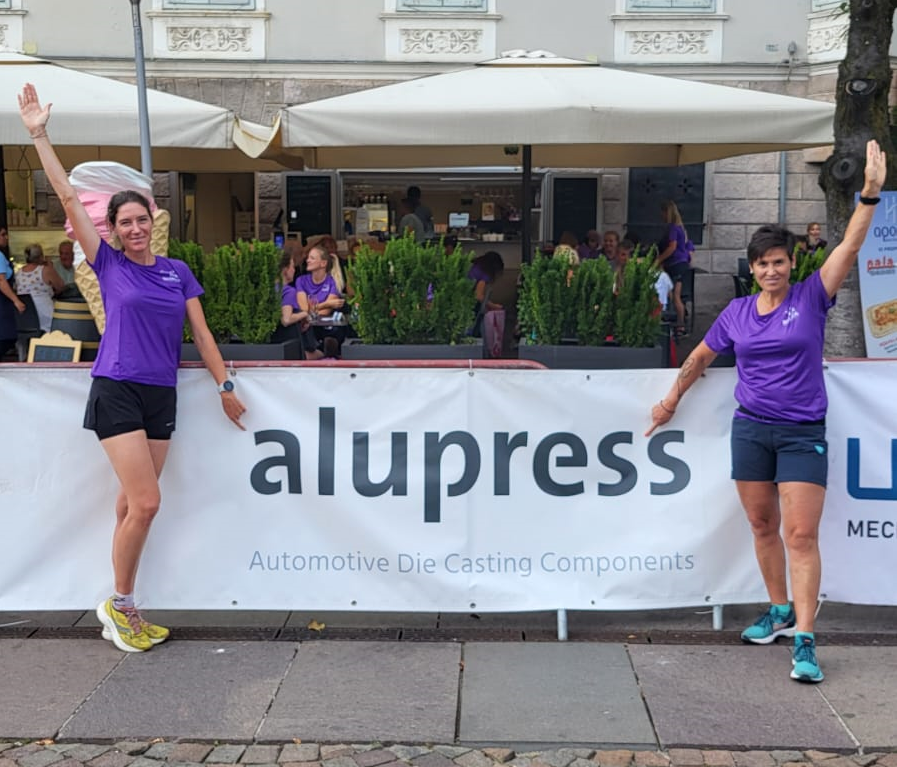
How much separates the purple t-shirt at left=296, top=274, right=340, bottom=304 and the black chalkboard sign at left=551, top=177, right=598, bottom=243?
25.8 feet

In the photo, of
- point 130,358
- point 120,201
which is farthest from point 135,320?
point 120,201

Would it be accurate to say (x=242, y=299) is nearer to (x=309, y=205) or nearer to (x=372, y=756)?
(x=372, y=756)

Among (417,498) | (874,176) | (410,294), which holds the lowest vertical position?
(417,498)

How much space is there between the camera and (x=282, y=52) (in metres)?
15.8

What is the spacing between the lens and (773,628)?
196 inches

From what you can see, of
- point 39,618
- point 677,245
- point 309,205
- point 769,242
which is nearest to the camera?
point 769,242

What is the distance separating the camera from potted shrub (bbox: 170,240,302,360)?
19.9 feet

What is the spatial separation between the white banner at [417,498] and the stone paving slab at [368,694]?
0.88 feet

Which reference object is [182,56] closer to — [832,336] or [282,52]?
[282,52]

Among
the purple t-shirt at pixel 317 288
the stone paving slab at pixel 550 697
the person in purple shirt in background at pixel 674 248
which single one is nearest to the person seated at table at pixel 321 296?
the purple t-shirt at pixel 317 288

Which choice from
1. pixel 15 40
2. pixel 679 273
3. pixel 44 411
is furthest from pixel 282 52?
pixel 44 411

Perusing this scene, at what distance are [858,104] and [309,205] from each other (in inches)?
413

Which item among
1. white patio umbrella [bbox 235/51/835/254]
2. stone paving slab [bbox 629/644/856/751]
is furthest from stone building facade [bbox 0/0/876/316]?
stone paving slab [bbox 629/644/856/751]

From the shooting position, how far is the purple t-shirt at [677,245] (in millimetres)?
14117
